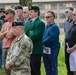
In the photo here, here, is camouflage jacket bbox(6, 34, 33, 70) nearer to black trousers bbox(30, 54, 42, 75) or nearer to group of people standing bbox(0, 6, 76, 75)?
group of people standing bbox(0, 6, 76, 75)

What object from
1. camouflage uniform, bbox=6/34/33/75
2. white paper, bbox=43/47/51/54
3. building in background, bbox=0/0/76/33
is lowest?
camouflage uniform, bbox=6/34/33/75

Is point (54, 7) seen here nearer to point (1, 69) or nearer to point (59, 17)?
point (59, 17)

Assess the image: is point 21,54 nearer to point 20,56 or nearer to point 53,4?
point 20,56

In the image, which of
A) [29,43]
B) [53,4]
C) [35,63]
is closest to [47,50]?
[35,63]

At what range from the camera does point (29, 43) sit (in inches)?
219

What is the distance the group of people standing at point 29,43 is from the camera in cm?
558

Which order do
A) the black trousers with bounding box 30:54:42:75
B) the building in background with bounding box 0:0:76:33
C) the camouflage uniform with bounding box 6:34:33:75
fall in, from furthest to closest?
the building in background with bounding box 0:0:76:33
the black trousers with bounding box 30:54:42:75
the camouflage uniform with bounding box 6:34:33:75

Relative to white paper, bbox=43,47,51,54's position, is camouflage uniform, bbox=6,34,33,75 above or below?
below

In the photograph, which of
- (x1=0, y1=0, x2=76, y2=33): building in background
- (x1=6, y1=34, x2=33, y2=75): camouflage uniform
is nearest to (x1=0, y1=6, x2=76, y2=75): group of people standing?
(x1=6, y1=34, x2=33, y2=75): camouflage uniform

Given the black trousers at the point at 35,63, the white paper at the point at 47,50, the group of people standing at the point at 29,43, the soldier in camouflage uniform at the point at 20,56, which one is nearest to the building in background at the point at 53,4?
the group of people standing at the point at 29,43

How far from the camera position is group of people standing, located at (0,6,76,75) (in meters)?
5.58

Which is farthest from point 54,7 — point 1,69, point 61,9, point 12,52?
point 12,52

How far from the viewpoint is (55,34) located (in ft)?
26.0

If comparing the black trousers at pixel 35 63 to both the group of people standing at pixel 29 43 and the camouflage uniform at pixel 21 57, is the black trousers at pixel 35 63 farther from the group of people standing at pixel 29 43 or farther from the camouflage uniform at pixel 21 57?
the camouflage uniform at pixel 21 57
